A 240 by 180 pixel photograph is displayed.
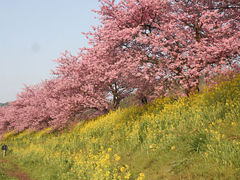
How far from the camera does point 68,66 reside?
19.9 metres

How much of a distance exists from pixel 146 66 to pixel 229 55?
13.1 feet

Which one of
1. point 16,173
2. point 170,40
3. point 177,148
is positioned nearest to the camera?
point 177,148

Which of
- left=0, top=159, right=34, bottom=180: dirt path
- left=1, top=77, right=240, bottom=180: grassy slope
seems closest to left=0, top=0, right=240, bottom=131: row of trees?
left=1, top=77, right=240, bottom=180: grassy slope

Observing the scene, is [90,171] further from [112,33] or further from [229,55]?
[229,55]

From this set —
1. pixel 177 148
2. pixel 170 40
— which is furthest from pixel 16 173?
pixel 170 40

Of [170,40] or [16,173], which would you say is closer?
[170,40]

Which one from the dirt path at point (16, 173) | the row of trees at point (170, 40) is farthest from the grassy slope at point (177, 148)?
the row of trees at point (170, 40)

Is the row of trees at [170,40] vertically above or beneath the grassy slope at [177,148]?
above

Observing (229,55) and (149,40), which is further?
(149,40)

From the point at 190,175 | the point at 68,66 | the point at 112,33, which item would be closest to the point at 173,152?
the point at 190,175

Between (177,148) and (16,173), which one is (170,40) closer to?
(177,148)

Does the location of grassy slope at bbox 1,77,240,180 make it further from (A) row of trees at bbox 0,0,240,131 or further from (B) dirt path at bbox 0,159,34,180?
(A) row of trees at bbox 0,0,240,131

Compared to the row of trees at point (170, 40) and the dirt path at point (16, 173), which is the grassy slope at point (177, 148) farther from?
the row of trees at point (170, 40)

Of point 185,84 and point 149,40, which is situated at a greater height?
point 149,40
